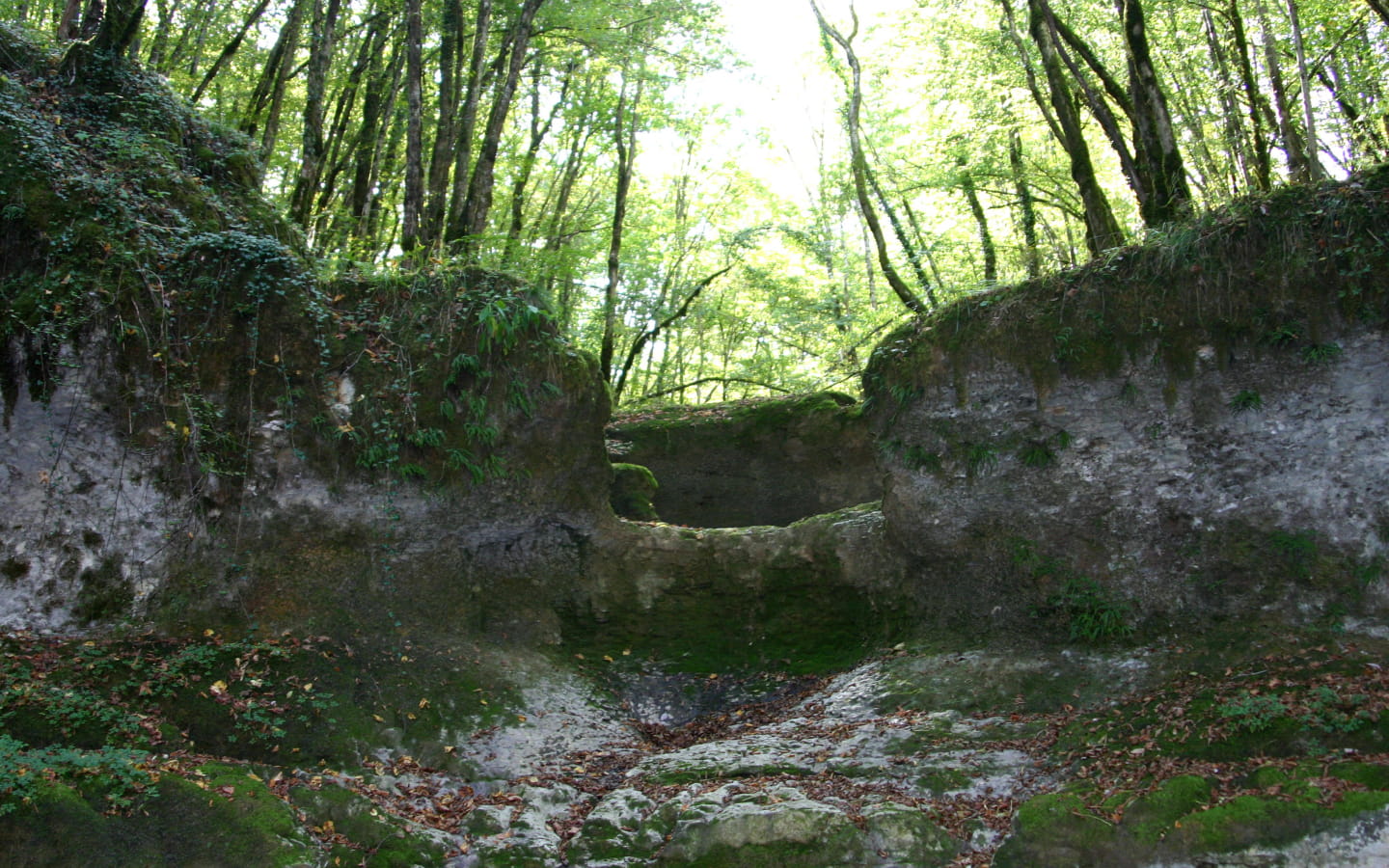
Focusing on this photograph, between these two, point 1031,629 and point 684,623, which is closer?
point 1031,629

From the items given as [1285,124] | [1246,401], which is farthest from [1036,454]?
[1285,124]

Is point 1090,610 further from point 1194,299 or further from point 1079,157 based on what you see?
point 1079,157

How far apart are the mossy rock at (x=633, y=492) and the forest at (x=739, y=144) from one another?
302cm

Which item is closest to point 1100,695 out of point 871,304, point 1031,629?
point 1031,629

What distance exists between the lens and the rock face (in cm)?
1446

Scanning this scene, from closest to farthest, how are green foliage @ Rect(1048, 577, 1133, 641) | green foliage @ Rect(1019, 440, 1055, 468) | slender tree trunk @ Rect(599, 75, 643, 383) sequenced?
green foliage @ Rect(1048, 577, 1133, 641), green foliage @ Rect(1019, 440, 1055, 468), slender tree trunk @ Rect(599, 75, 643, 383)

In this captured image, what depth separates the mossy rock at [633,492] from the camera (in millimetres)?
12914

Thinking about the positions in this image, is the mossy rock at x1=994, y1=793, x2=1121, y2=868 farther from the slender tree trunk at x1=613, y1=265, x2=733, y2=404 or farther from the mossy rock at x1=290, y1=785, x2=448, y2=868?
the slender tree trunk at x1=613, y1=265, x2=733, y2=404

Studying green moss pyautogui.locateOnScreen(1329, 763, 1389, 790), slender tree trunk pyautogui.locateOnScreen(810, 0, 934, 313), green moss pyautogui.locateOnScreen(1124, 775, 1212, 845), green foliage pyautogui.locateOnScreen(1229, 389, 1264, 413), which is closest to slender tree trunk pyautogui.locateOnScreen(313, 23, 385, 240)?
slender tree trunk pyautogui.locateOnScreen(810, 0, 934, 313)

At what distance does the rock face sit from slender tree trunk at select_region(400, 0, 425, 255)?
205 inches

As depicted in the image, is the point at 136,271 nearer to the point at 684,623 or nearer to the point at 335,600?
the point at 335,600

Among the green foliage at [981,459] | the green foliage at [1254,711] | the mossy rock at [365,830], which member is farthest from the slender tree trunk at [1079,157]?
the mossy rock at [365,830]

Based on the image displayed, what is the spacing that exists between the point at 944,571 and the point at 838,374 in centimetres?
1092

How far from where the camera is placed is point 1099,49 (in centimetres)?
1356
